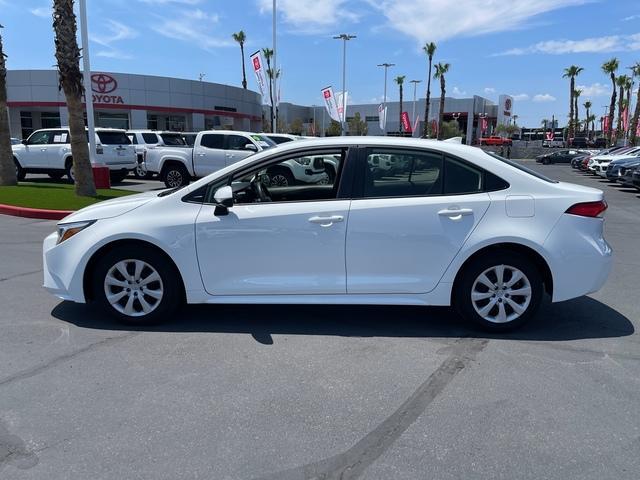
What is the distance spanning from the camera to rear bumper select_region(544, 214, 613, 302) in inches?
179

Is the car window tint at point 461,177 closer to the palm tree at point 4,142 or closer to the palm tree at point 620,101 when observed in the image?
the palm tree at point 4,142

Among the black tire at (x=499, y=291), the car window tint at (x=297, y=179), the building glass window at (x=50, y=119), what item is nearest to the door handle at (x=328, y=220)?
the car window tint at (x=297, y=179)

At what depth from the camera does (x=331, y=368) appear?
4047mm

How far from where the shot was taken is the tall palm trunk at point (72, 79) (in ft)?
41.7

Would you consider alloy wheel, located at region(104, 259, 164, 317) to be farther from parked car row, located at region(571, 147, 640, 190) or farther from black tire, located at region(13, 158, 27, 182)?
parked car row, located at region(571, 147, 640, 190)

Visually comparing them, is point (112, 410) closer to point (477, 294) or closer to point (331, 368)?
point (331, 368)

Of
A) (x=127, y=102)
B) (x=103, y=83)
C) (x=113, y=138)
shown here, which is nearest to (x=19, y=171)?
(x=113, y=138)

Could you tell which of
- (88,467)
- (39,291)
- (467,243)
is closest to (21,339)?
(39,291)

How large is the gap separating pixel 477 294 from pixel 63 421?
3.34m

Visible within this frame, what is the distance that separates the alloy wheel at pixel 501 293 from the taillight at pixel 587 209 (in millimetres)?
700

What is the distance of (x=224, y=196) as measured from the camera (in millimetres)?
4504

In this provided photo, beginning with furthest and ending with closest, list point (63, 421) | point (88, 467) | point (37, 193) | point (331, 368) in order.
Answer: point (37, 193) → point (331, 368) → point (63, 421) → point (88, 467)

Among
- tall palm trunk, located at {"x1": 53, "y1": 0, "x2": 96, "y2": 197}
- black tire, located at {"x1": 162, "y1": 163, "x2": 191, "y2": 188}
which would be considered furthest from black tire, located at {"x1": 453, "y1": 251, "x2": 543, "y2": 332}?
black tire, located at {"x1": 162, "y1": 163, "x2": 191, "y2": 188}

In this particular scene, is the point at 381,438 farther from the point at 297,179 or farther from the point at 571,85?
the point at 571,85
